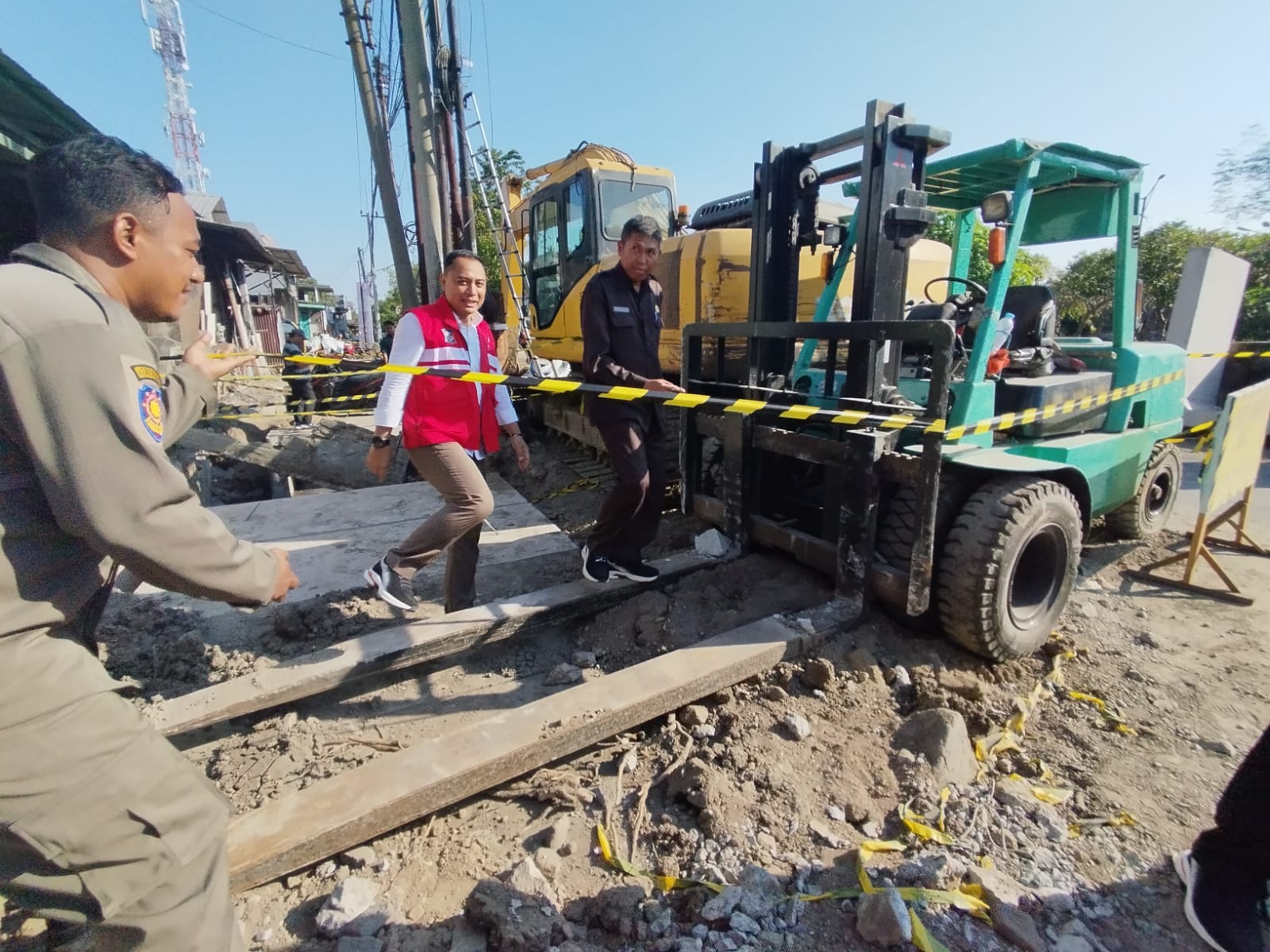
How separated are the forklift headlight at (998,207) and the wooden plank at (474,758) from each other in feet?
7.39

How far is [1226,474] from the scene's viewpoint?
14.1 feet

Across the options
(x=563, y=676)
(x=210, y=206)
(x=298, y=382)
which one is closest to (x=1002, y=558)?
(x=563, y=676)

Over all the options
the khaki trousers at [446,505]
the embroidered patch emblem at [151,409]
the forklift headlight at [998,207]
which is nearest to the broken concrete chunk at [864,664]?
the khaki trousers at [446,505]

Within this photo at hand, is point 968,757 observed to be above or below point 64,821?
below

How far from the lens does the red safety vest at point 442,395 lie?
10.9 feet

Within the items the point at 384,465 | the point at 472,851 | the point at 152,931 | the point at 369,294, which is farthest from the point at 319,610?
the point at 369,294

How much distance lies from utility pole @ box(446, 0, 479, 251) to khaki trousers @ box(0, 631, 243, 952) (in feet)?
26.6

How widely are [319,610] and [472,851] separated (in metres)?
2.11

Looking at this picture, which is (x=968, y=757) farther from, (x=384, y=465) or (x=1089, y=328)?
(x=1089, y=328)

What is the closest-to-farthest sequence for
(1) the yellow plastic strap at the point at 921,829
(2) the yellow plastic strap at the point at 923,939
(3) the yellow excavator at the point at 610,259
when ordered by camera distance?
1. (2) the yellow plastic strap at the point at 923,939
2. (1) the yellow plastic strap at the point at 921,829
3. (3) the yellow excavator at the point at 610,259

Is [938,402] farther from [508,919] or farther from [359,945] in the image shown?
[359,945]

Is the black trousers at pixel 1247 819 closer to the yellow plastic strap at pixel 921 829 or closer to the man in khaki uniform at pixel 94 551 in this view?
the yellow plastic strap at pixel 921 829

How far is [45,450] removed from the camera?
1.17 meters

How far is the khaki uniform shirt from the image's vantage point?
117cm
